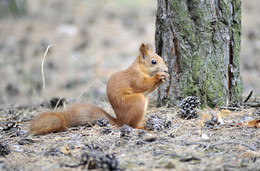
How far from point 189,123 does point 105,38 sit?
531 cm

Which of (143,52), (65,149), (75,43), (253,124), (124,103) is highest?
(75,43)

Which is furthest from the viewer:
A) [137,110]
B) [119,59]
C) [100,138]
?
[119,59]

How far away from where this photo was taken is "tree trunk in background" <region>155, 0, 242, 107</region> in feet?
9.71

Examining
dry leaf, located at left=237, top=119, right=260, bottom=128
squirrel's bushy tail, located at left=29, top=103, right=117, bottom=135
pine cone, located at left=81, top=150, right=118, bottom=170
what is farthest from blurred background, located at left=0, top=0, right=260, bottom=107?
pine cone, located at left=81, top=150, right=118, bottom=170

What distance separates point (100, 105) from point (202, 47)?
5.01 ft

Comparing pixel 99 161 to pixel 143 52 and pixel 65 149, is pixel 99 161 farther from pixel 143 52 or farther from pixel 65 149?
pixel 143 52

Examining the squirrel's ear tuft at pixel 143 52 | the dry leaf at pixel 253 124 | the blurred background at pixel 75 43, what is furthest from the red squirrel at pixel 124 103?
the blurred background at pixel 75 43

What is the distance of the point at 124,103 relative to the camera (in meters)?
2.74

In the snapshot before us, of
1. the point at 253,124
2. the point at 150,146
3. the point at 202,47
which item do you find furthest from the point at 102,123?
the point at 253,124

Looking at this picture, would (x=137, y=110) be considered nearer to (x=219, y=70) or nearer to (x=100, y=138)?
(x=100, y=138)

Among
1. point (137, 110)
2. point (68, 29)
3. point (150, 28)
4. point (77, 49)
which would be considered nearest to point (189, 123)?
point (137, 110)

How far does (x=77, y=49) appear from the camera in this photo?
23.9 feet

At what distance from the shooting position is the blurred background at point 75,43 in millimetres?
6039

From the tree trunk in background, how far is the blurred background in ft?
7.09
